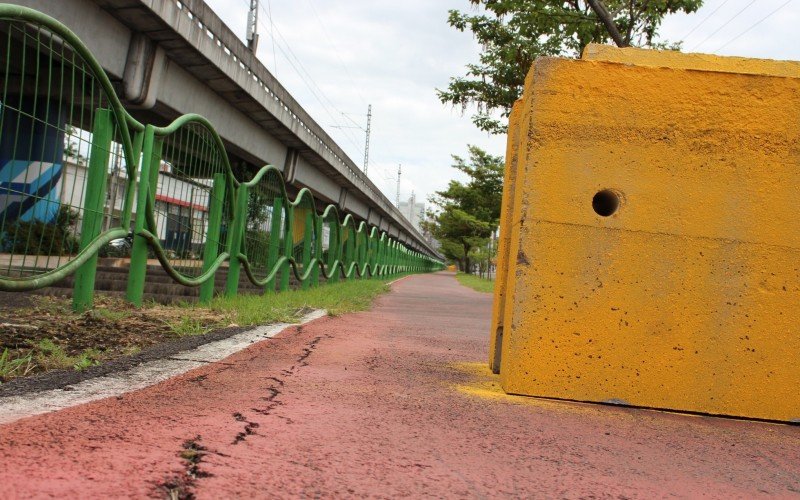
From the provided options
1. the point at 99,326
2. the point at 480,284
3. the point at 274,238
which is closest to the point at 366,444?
the point at 99,326

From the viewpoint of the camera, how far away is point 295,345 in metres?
3.98

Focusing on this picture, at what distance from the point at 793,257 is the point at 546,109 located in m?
1.24

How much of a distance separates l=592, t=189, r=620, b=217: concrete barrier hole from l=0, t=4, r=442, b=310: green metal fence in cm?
264

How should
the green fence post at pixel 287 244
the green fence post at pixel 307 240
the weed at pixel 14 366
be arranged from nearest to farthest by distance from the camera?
the weed at pixel 14 366, the green fence post at pixel 287 244, the green fence post at pixel 307 240

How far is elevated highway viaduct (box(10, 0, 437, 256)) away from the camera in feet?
32.5

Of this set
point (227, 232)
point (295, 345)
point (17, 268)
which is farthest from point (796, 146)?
point (227, 232)

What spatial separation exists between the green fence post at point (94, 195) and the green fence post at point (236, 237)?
2388mm

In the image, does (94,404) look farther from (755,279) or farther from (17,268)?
(755,279)

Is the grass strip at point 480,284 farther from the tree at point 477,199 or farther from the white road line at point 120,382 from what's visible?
the white road line at point 120,382

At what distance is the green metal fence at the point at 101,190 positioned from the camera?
11.7ft

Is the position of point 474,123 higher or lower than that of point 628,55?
higher

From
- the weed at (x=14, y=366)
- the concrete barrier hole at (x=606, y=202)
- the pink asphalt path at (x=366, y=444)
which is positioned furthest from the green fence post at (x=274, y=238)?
the concrete barrier hole at (x=606, y=202)

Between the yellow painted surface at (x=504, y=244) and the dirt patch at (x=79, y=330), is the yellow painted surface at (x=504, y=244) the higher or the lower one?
the higher one

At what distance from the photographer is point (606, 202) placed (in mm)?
3033
